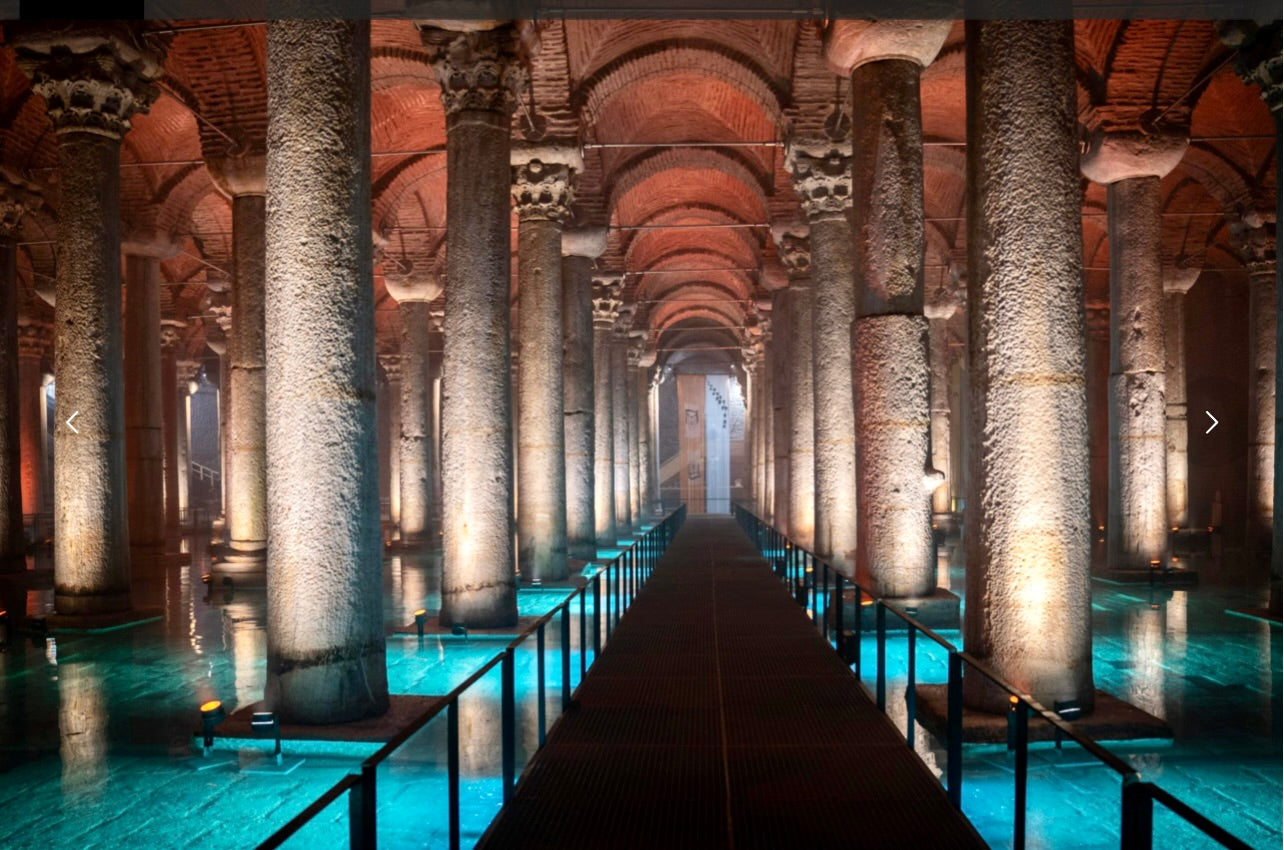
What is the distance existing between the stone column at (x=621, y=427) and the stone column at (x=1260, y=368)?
40.8 feet

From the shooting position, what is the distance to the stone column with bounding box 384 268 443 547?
65.1 feet

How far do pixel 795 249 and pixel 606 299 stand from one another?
576 centimetres

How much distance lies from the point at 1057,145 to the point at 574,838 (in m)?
4.69

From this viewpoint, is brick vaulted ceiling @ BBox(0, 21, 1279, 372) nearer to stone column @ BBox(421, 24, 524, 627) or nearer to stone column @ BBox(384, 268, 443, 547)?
stone column @ BBox(384, 268, 443, 547)

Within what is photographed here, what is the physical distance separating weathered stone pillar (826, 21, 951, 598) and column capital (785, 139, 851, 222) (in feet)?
12.0

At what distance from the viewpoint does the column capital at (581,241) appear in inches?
675

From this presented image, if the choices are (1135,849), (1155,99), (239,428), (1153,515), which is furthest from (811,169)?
(1135,849)

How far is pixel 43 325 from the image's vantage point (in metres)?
24.2

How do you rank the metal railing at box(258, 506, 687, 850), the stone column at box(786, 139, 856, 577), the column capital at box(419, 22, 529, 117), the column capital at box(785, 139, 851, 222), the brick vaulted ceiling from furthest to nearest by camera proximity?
the brick vaulted ceiling → the column capital at box(785, 139, 851, 222) → the stone column at box(786, 139, 856, 577) → the column capital at box(419, 22, 529, 117) → the metal railing at box(258, 506, 687, 850)

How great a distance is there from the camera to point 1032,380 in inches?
243

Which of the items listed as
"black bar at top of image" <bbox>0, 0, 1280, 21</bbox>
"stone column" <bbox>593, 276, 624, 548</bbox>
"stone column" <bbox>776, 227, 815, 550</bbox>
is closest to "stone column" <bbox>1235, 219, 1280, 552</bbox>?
"black bar at top of image" <bbox>0, 0, 1280, 21</bbox>

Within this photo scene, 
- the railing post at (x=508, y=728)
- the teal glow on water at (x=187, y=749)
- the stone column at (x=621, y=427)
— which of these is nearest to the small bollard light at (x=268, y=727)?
the teal glow on water at (x=187, y=749)

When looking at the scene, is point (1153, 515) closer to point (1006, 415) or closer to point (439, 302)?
point (1006, 415)

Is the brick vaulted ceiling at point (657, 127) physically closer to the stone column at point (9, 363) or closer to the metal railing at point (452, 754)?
the stone column at point (9, 363)
